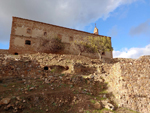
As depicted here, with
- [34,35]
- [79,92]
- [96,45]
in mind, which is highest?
[34,35]

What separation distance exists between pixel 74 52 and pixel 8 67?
38.9ft

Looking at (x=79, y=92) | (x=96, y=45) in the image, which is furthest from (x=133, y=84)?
(x=96, y=45)

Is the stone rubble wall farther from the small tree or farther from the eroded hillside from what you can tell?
the small tree

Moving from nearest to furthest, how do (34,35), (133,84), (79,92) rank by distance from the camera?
(79,92) < (133,84) < (34,35)

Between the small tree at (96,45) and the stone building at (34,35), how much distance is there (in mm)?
1610

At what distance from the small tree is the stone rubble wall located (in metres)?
9.35

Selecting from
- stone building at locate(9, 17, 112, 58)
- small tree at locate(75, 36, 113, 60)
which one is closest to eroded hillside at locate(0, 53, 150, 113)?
stone building at locate(9, 17, 112, 58)

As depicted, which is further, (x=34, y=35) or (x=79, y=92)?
(x=34, y=35)

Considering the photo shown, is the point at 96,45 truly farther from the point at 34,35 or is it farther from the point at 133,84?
the point at 133,84

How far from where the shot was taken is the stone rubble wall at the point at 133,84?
6.11 m

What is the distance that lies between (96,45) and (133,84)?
11.4m

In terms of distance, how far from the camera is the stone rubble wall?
Answer: 20.0ft

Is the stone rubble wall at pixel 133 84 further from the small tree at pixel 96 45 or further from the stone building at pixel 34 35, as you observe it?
the stone building at pixel 34 35

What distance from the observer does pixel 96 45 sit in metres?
17.4
